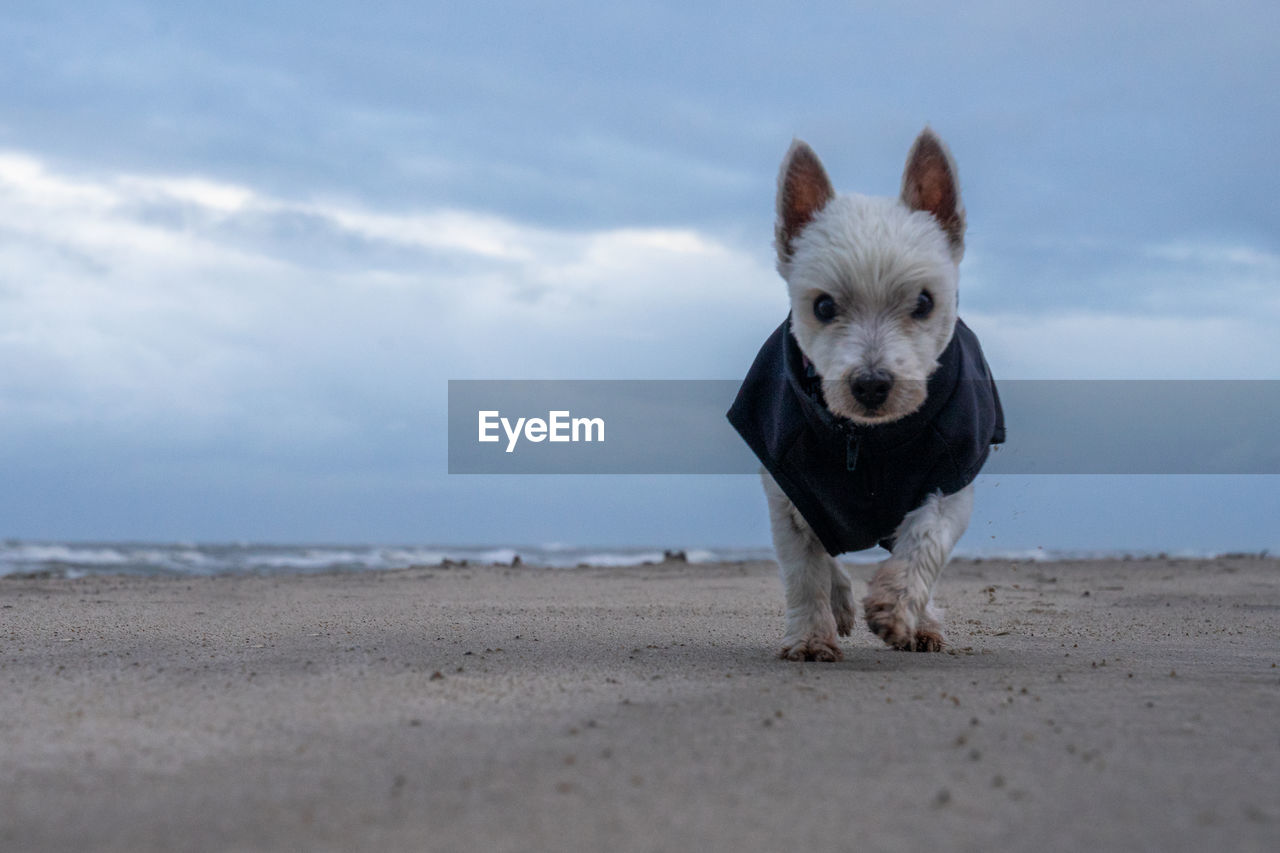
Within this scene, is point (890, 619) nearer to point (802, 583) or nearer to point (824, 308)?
point (802, 583)

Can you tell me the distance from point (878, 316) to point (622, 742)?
246 cm

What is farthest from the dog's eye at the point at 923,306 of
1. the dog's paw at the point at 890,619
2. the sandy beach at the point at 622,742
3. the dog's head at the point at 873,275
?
the sandy beach at the point at 622,742

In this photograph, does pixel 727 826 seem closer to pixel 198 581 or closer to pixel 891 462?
pixel 891 462

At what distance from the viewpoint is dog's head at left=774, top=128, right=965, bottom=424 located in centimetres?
476

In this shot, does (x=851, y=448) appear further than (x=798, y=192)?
No

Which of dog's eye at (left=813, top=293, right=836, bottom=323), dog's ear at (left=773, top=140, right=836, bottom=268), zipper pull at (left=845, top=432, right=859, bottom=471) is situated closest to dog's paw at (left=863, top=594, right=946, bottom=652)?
zipper pull at (left=845, top=432, right=859, bottom=471)

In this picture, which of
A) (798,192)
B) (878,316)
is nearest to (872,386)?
(878,316)

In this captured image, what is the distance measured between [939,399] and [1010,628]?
9.09 ft

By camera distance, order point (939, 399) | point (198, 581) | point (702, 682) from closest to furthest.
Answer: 1. point (702, 682)
2. point (939, 399)
3. point (198, 581)

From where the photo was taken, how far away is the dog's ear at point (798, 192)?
5.37 m

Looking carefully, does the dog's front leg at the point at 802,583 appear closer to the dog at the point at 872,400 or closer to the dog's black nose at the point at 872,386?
the dog at the point at 872,400

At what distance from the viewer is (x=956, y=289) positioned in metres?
5.26

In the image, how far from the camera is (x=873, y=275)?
191 inches

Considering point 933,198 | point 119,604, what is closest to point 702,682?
point 933,198
